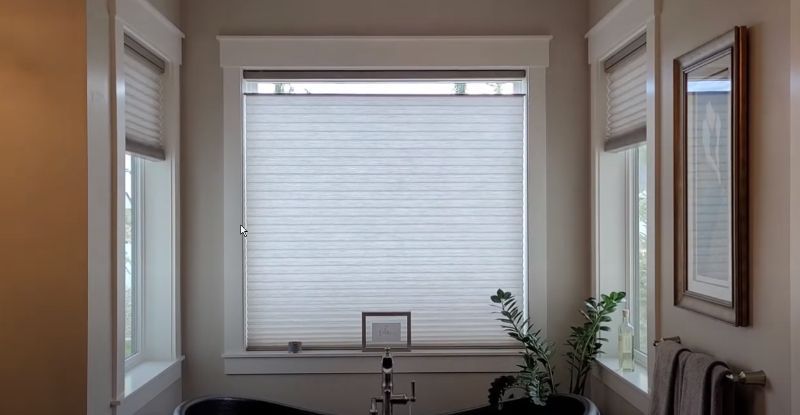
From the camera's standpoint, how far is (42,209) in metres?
2.13

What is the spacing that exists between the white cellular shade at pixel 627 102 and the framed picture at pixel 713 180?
44 cm

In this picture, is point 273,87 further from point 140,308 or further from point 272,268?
point 140,308

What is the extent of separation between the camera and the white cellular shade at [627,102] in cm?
268

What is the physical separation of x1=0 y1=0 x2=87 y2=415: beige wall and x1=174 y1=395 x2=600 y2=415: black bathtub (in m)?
0.78

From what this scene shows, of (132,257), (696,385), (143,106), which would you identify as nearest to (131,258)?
(132,257)

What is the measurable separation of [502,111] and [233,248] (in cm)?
141

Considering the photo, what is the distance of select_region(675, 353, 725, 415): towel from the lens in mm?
1814

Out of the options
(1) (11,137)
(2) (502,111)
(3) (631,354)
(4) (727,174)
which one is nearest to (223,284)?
(1) (11,137)

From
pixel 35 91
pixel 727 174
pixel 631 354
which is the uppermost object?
pixel 35 91

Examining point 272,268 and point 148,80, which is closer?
point 148,80

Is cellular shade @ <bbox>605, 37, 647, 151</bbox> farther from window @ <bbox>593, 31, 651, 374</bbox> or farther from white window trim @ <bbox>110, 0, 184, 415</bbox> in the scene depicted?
white window trim @ <bbox>110, 0, 184, 415</bbox>

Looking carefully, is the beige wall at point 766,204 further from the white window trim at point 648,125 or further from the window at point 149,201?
the window at point 149,201

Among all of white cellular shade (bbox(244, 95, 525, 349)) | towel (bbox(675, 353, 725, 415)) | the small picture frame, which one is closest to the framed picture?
towel (bbox(675, 353, 725, 415))

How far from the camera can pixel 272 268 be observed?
3.26m
